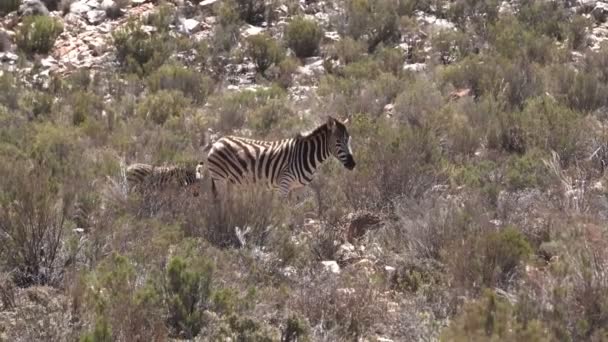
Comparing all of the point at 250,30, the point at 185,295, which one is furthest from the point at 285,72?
the point at 185,295

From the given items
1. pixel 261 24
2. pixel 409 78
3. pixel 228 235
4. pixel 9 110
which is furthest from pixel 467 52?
pixel 228 235

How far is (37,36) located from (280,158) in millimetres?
13127

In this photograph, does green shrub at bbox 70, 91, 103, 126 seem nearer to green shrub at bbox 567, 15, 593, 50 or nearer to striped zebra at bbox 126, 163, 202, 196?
striped zebra at bbox 126, 163, 202, 196

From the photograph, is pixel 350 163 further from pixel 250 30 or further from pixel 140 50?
pixel 250 30

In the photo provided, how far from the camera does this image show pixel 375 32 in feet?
80.1

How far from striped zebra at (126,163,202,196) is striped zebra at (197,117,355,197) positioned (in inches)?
20.6

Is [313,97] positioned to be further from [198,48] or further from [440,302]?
[440,302]

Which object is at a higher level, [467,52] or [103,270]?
[103,270]

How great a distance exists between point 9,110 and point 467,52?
10.1 metres

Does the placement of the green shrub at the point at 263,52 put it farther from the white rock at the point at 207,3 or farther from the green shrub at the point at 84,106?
the green shrub at the point at 84,106

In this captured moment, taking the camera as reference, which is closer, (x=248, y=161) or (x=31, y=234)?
(x=31, y=234)

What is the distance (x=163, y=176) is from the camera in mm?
13531

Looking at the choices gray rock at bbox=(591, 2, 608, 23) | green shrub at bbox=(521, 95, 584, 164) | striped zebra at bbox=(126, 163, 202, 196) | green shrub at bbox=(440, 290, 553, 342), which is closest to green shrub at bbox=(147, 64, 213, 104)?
striped zebra at bbox=(126, 163, 202, 196)

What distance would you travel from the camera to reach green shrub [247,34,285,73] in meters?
22.6
